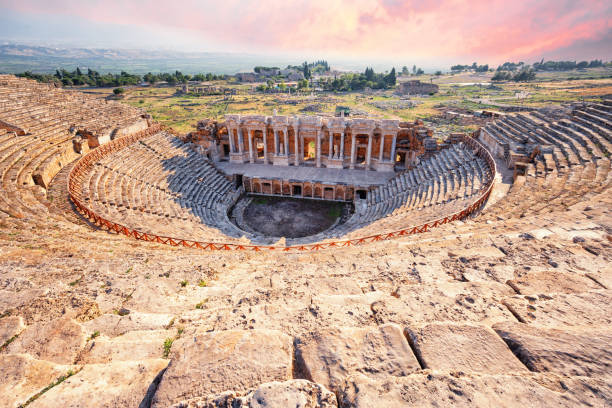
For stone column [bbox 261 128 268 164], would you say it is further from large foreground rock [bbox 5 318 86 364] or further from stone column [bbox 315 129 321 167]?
large foreground rock [bbox 5 318 86 364]

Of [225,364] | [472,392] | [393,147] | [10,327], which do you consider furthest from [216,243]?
[393,147]

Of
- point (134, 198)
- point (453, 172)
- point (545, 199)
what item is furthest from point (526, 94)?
point (134, 198)

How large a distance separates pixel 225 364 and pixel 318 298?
9.21 feet

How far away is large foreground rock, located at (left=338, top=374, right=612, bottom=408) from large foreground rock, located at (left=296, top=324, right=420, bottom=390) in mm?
270

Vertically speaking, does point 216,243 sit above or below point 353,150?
below

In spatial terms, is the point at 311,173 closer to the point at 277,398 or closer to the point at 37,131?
the point at 37,131

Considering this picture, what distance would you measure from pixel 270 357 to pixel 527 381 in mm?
3248

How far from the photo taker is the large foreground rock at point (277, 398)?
3407mm

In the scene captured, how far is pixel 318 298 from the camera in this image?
6539 mm

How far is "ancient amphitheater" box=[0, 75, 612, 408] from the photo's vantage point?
3.84 meters

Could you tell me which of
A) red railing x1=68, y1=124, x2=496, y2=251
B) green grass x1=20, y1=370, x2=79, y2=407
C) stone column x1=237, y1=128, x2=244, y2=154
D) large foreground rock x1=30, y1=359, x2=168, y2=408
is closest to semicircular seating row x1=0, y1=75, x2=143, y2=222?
red railing x1=68, y1=124, x2=496, y2=251

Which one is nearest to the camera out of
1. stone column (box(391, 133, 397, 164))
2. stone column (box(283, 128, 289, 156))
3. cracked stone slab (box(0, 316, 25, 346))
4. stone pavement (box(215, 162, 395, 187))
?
cracked stone slab (box(0, 316, 25, 346))

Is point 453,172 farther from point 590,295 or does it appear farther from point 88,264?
point 88,264

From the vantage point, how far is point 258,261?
488 inches
